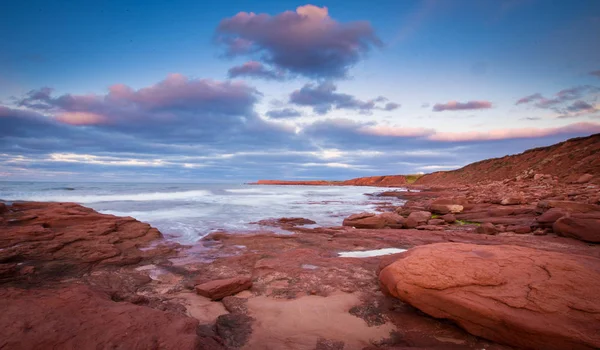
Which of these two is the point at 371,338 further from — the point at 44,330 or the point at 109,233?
the point at 109,233

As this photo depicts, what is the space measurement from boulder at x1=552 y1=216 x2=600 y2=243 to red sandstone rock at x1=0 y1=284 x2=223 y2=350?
10574 mm

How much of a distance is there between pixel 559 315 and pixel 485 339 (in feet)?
2.81

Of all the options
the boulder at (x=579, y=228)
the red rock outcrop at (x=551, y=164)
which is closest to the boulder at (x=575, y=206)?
the boulder at (x=579, y=228)

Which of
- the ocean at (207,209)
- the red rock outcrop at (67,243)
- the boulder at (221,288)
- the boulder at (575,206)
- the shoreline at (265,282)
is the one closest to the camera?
the shoreline at (265,282)

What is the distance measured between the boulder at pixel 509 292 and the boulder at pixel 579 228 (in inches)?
221

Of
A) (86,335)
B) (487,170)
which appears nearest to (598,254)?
(86,335)

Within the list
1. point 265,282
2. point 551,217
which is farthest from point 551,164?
point 265,282

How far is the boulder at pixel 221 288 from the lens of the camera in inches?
202

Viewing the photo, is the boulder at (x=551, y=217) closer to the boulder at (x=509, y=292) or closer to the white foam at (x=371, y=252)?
the white foam at (x=371, y=252)

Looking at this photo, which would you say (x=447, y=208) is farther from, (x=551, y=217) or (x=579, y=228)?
(x=579, y=228)

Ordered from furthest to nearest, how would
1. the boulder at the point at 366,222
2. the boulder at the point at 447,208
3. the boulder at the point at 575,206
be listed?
the boulder at the point at 447,208 < the boulder at the point at 366,222 < the boulder at the point at 575,206

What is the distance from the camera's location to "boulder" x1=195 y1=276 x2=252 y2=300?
5.14 m

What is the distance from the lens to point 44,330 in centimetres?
288

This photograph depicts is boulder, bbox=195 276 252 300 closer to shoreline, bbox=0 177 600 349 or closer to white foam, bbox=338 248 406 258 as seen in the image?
shoreline, bbox=0 177 600 349
